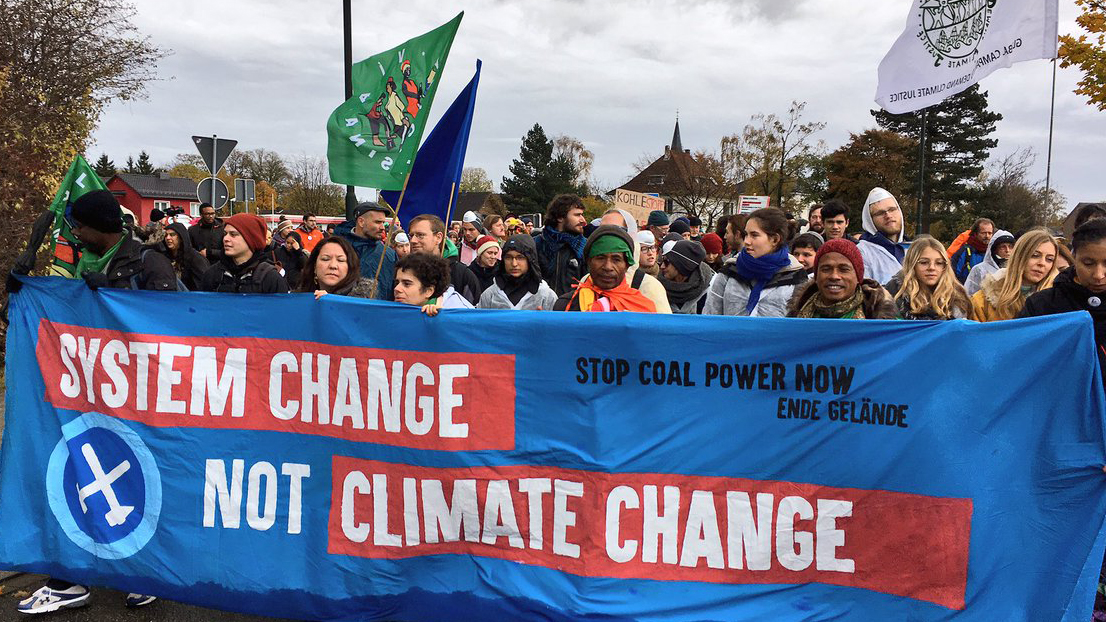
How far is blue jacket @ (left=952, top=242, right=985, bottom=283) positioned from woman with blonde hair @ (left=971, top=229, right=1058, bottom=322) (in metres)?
3.71

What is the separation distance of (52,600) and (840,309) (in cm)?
392

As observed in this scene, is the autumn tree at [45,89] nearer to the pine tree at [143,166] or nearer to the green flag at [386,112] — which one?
the green flag at [386,112]

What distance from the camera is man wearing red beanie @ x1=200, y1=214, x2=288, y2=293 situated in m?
4.93

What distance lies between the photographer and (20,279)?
4.05 metres

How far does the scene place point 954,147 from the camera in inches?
2069

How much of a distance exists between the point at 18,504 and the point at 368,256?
294cm

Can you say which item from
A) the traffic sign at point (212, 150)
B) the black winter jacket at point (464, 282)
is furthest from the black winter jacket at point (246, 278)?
the traffic sign at point (212, 150)

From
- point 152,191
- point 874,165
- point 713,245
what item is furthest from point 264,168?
point 713,245

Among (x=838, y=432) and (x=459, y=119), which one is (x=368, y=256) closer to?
(x=459, y=119)

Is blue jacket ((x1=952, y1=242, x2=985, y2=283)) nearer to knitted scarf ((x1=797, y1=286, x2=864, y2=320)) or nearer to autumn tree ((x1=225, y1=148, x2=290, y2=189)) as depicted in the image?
knitted scarf ((x1=797, y1=286, x2=864, y2=320))

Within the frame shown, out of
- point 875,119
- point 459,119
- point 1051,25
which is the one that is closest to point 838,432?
point 459,119

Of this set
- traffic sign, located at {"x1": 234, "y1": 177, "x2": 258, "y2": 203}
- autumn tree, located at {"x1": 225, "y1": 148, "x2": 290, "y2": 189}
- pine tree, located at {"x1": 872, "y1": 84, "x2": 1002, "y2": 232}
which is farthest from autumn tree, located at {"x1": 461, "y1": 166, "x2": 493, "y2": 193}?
traffic sign, located at {"x1": 234, "y1": 177, "x2": 258, "y2": 203}

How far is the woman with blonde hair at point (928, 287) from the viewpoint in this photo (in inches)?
163

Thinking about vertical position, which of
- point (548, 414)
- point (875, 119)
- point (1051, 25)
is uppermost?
point (875, 119)
